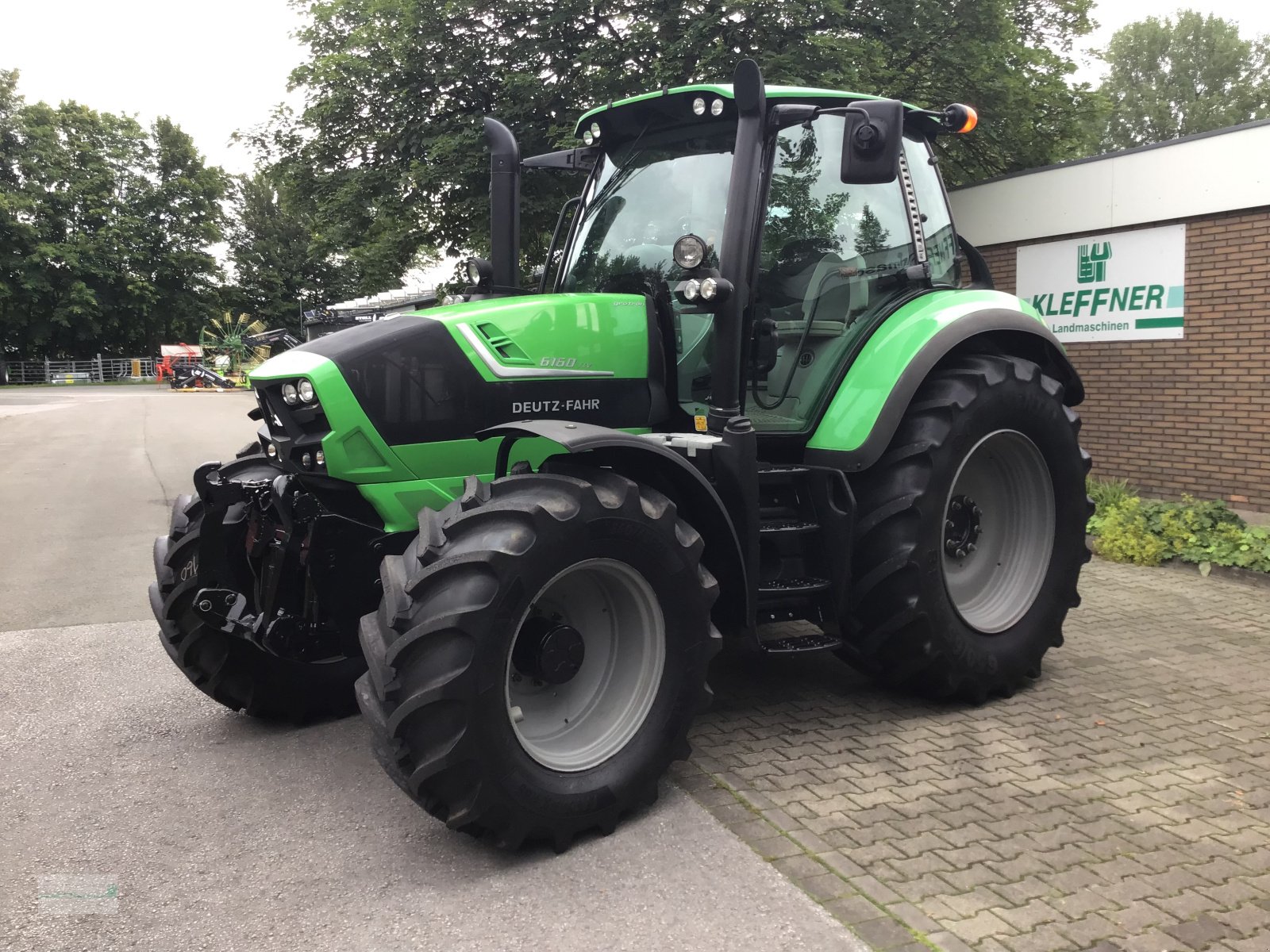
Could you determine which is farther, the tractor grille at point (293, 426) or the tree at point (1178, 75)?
the tree at point (1178, 75)

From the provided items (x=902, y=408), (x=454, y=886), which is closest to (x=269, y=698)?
(x=454, y=886)

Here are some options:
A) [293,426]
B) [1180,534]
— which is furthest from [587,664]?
[1180,534]

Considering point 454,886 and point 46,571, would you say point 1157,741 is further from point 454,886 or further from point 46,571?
point 46,571

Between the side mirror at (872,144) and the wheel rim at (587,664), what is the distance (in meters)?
1.68

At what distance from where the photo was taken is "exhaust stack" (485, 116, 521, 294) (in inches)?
171

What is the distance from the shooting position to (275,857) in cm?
321

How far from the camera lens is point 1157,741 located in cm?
408

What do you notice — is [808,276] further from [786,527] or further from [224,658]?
[224,658]

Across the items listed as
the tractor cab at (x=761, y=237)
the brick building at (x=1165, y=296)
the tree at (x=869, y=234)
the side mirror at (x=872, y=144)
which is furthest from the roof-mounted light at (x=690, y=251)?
the brick building at (x=1165, y=296)

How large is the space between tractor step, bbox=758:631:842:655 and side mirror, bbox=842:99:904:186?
1.81 metres

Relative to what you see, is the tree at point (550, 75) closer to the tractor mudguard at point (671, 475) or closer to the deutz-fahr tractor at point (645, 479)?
the deutz-fahr tractor at point (645, 479)

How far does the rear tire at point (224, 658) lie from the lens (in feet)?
13.9

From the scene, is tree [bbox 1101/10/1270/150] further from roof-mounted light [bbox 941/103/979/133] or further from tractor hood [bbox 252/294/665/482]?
tractor hood [bbox 252/294/665/482]

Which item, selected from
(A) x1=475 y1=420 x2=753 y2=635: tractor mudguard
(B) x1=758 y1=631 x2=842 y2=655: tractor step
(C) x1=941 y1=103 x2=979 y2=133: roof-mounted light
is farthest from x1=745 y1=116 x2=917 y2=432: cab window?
(B) x1=758 y1=631 x2=842 y2=655: tractor step
